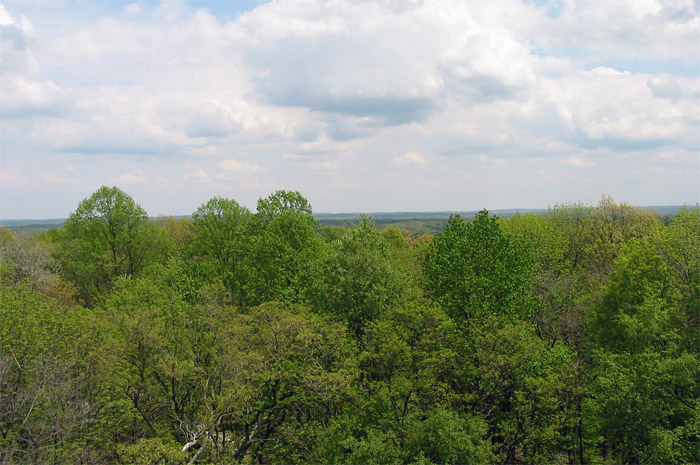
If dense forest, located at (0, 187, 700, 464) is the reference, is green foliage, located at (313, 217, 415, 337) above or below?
above

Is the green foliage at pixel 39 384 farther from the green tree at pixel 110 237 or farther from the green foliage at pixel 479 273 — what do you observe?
the green tree at pixel 110 237

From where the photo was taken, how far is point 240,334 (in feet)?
70.0

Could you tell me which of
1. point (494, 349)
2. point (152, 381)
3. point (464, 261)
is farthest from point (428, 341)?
point (152, 381)

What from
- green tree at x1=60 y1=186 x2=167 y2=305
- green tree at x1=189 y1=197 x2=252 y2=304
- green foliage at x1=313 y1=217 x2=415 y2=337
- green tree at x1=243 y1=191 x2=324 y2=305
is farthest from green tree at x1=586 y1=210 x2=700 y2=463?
green tree at x1=60 y1=186 x2=167 y2=305

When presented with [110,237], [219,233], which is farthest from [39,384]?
[110,237]

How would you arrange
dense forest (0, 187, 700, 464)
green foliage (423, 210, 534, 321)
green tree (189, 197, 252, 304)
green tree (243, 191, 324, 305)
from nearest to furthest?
dense forest (0, 187, 700, 464)
green foliage (423, 210, 534, 321)
green tree (243, 191, 324, 305)
green tree (189, 197, 252, 304)

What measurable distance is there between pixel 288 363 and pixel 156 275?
2459 centimetres

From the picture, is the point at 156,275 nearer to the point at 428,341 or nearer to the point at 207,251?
the point at 207,251

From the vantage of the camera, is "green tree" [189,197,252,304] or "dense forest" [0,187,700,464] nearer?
A: "dense forest" [0,187,700,464]

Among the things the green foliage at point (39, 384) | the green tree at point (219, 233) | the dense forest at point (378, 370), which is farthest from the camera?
the green tree at point (219, 233)

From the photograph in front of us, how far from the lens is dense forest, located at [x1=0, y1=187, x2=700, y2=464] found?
1733 centimetres

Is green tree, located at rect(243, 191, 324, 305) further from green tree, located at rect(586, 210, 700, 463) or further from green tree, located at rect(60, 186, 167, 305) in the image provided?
green tree, located at rect(586, 210, 700, 463)

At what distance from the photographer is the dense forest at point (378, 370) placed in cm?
1733

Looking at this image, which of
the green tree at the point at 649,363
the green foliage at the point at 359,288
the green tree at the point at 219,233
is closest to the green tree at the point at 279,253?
the green tree at the point at 219,233
